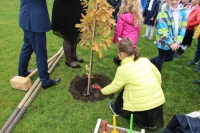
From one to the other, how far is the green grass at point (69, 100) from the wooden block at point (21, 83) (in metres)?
0.10

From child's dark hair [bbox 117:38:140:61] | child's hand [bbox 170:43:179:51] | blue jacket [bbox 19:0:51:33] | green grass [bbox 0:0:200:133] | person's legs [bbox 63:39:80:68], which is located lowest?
green grass [bbox 0:0:200:133]

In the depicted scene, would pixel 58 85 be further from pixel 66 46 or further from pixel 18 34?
pixel 18 34

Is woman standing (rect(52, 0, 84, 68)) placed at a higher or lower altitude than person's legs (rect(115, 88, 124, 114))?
higher

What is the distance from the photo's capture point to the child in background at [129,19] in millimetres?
3775

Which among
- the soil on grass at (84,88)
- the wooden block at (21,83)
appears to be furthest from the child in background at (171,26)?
the wooden block at (21,83)

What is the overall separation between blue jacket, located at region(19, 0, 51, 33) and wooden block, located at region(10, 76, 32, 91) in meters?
1.05

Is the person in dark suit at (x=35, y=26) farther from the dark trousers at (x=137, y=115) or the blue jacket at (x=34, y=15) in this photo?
the dark trousers at (x=137, y=115)

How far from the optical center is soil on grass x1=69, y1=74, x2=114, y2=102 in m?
3.54

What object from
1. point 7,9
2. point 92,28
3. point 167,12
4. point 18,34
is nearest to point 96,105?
point 92,28

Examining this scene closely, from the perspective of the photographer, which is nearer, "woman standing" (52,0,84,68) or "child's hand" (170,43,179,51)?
"child's hand" (170,43,179,51)

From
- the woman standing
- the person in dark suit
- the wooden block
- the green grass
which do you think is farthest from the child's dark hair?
the wooden block

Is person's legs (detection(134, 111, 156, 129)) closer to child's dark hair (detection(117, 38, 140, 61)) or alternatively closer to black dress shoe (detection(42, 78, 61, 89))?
child's dark hair (detection(117, 38, 140, 61))

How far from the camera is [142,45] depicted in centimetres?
606

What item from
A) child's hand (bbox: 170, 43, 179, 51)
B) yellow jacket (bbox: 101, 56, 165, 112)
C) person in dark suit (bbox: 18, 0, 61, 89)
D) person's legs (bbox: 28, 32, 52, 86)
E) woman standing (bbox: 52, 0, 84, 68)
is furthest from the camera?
→ woman standing (bbox: 52, 0, 84, 68)
